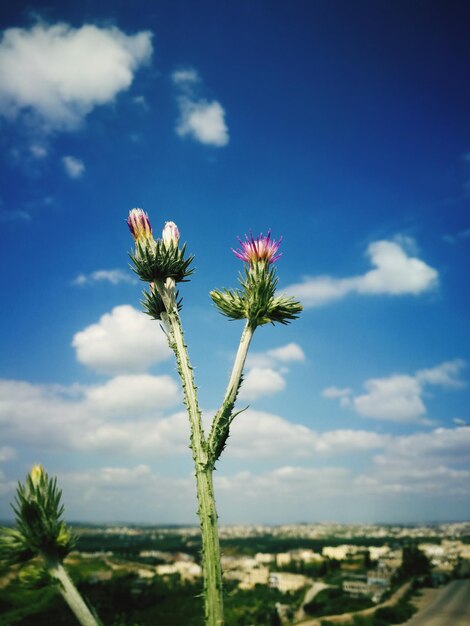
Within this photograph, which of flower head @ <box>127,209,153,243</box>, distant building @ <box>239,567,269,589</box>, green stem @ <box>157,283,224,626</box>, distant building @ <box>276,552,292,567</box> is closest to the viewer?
green stem @ <box>157,283,224,626</box>

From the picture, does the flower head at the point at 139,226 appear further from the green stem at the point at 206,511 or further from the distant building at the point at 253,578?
the distant building at the point at 253,578

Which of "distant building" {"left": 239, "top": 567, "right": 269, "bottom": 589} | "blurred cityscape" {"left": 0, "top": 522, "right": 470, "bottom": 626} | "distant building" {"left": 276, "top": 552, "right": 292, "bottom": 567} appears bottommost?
"distant building" {"left": 276, "top": 552, "right": 292, "bottom": 567}

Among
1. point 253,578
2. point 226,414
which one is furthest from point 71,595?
point 253,578

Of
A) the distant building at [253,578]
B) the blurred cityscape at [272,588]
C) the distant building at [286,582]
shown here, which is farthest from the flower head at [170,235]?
the distant building at [286,582]

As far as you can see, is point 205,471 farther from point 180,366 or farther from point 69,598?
point 69,598

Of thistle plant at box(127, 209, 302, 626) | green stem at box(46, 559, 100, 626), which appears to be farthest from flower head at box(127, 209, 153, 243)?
green stem at box(46, 559, 100, 626)

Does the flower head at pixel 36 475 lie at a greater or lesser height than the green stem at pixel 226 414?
lesser

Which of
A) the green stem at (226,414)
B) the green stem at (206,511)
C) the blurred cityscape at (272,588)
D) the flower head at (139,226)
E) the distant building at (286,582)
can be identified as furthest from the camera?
the distant building at (286,582)

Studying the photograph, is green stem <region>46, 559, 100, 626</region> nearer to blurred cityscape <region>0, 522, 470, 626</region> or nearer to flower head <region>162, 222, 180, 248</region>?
flower head <region>162, 222, 180, 248</region>
